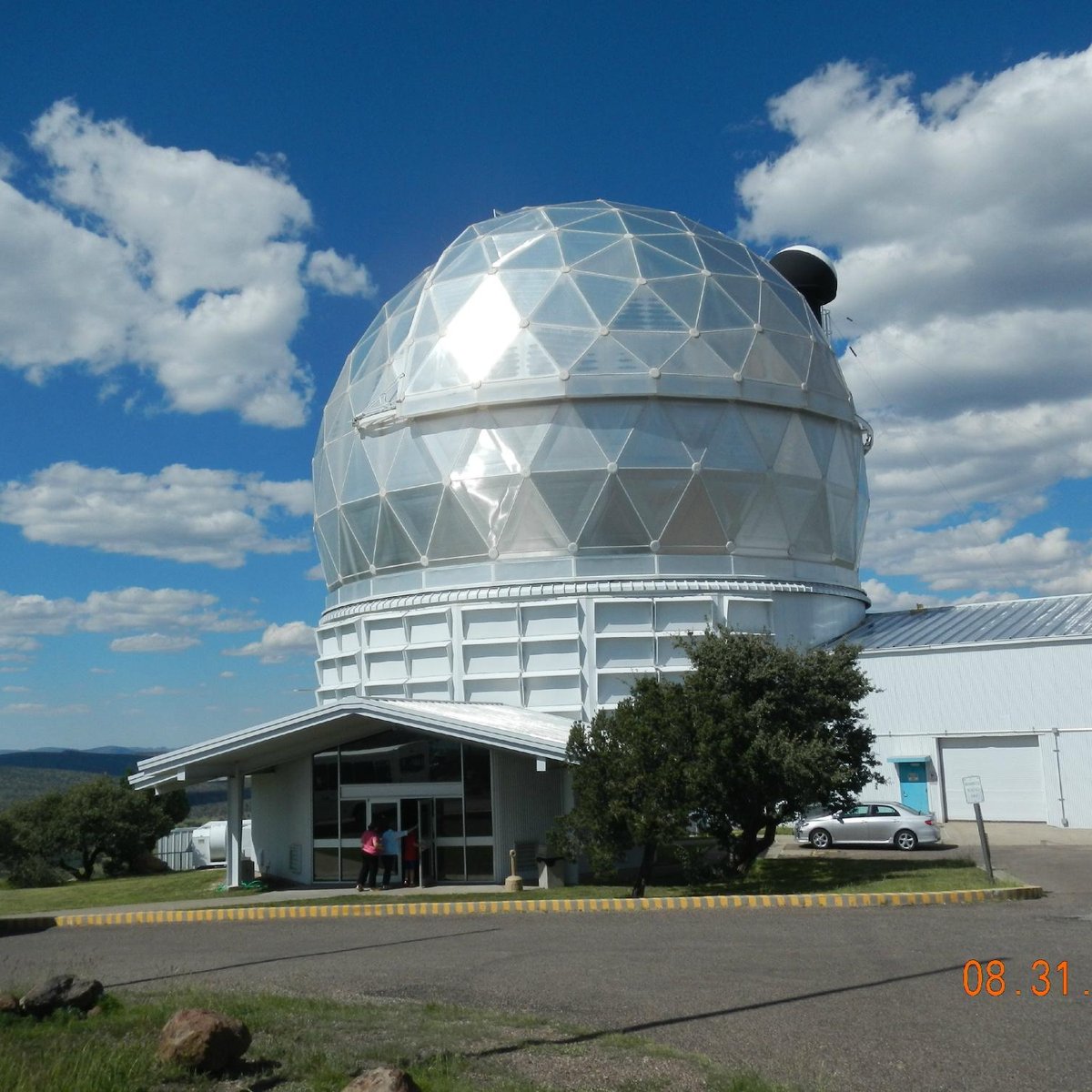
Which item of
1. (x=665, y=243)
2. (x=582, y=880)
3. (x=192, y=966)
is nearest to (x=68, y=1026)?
(x=192, y=966)

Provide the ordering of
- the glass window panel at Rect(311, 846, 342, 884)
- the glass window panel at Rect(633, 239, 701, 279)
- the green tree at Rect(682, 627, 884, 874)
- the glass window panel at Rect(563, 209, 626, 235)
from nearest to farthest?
the green tree at Rect(682, 627, 884, 874)
the glass window panel at Rect(311, 846, 342, 884)
the glass window panel at Rect(633, 239, 701, 279)
the glass window panel at Rect(563, 209, 626, 235)

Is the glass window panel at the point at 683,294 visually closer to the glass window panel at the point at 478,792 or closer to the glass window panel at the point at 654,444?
the glass window panel at the point at 654,444

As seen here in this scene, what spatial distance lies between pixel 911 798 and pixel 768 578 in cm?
680

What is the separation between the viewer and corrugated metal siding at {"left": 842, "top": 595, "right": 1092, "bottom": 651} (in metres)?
29.1

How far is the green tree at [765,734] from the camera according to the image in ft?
61.4

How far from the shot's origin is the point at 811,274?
41.1 meters

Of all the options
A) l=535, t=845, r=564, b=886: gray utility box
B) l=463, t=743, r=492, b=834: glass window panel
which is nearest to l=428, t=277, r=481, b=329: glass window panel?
l=463, t=743, r=492, b=834: glass window panel

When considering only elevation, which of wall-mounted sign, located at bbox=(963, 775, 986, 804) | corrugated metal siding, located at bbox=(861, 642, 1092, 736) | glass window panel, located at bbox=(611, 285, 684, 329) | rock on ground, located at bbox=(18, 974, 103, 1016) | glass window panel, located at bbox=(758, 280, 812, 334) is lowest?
rock on ground, located at bbox=(18, 974, 103, 1016)

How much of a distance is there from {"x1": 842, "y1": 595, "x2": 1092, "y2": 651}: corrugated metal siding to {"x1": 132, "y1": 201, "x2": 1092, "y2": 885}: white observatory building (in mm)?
196

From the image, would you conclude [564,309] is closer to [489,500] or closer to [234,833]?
[489,500]

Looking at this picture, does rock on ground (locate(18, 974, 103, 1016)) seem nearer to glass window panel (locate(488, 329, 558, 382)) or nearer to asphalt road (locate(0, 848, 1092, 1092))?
asphalt road (locate(0, 848, 1092, 1092))

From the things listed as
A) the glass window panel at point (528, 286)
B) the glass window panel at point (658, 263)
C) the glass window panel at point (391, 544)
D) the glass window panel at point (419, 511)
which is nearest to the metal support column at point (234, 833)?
the glass window panel at point (391, 544)

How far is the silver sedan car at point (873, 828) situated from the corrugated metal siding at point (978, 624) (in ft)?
19.3

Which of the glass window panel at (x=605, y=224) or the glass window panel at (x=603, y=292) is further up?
the glass window panel at (x=605, y=224)
